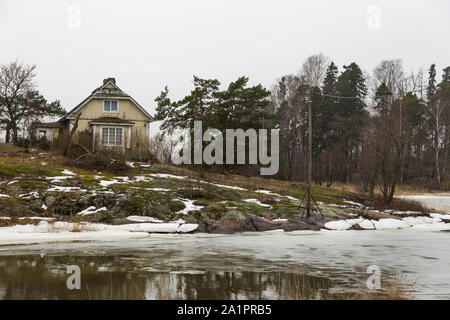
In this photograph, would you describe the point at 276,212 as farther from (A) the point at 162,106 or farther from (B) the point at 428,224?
(A) the point at 162,106

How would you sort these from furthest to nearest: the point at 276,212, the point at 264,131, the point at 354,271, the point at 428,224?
1. the point at 264,131
2. the point at 428,224
3. the point at 276,212
4. the point at 354,271

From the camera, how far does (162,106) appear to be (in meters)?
40.0

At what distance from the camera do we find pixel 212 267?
10445 millimetres

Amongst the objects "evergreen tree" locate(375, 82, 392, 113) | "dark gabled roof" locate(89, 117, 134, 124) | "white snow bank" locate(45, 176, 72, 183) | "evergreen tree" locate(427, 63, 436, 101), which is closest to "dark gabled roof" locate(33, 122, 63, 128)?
"dark gabled roof" locate(89, 117, 134, 124)

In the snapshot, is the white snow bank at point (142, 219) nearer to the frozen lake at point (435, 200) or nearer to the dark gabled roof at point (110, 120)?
the dark gabled roof at point (110, 120)

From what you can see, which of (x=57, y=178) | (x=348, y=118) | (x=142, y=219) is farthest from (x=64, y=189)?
(x=348, y=118)

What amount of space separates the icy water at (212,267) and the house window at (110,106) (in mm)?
25790

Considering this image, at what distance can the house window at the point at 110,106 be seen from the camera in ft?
131

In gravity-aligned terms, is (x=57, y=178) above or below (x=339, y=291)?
above

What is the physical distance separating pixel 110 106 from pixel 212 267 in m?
32.2

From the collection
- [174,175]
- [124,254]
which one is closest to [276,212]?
[174,175]

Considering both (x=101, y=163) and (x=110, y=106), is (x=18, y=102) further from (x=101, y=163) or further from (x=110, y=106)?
(x=101, y=163)

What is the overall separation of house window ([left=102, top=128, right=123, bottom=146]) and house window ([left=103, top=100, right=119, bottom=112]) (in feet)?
8.53

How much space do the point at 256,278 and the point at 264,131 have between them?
28709 millimetres
